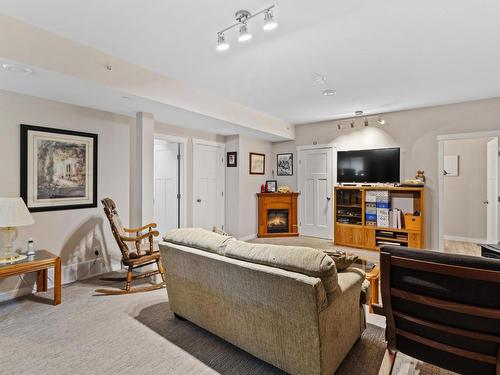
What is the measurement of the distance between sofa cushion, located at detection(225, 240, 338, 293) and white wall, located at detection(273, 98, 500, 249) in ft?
13.1

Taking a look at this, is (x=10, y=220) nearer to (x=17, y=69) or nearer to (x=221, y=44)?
(x=17, y=69)

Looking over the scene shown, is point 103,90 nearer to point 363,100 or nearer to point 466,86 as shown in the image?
point 363,100

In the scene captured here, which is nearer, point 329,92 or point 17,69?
point 17,69

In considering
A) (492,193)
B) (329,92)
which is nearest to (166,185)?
(329,92)

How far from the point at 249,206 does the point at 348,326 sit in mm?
4193

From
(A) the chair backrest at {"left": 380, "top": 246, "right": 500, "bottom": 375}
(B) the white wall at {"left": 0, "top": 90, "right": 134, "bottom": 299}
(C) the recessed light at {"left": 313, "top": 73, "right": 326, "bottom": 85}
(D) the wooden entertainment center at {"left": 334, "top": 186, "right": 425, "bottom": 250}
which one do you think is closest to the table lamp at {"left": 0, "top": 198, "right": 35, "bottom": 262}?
(B) the white wall at {"left": 0, "top": 90, "right": 134, "bottom": 299}

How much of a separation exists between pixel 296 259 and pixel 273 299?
29 cm

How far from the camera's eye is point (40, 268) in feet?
8.75

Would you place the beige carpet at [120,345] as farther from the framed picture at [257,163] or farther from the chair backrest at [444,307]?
the framed picture at [257,163]

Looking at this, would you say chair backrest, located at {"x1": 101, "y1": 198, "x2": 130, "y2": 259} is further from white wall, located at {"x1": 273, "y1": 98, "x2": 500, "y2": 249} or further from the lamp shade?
white wall, located at {"x1": 273, "y1": 98, "x2": 500, "y2": 249}

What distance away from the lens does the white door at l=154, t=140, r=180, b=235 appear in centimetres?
509

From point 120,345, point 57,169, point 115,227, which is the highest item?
point 57,169

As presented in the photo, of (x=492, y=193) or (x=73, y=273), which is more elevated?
(x=492, y=193)

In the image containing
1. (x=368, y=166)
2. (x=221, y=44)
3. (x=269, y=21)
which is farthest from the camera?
(x=368, y=166)
